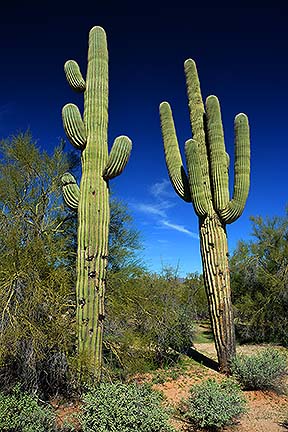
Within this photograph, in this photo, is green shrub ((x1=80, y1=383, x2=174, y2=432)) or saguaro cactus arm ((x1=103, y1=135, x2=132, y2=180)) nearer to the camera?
green shrub ((x1=80, y1=383, x2=174, y2=432))

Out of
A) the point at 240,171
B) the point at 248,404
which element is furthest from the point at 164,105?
the point at 248,404

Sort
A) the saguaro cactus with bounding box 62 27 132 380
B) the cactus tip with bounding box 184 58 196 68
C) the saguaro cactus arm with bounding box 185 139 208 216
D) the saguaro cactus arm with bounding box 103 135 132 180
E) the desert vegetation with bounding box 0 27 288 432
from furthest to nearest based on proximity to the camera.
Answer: the cactus tip with bounding box 184 58 196 68
the saguaro cactus arm with bounding box 185 139 208 216
the saguaro cactus arm with bounding box 103 135 132 180
the saguaro cactus with bounding box 62 27 132 380
the desert vegetation with bounding box 0 27 288 432

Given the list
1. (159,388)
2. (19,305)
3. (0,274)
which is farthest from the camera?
→ (159,388)

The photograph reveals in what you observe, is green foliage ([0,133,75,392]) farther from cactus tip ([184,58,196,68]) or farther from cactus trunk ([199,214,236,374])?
cactus tip ([184,58,196,68])

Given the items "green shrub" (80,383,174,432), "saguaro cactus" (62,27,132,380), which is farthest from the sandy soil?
"saguaro cactus" (62,27,132,380)

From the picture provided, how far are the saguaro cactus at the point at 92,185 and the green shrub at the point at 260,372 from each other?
125 inches

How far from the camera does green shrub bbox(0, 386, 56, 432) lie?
3830 mm

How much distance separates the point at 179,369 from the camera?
8234 mm

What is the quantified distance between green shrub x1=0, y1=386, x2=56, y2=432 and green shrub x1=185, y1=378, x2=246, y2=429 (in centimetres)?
201

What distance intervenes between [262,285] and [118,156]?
10.7 meters

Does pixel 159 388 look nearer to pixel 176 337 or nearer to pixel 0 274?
pixel 176 337

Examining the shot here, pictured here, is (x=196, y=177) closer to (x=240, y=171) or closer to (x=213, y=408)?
(x=240, y=171)

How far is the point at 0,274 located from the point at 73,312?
1331 millimetres

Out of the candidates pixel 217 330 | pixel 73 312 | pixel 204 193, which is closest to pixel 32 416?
pixel 73 312
